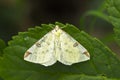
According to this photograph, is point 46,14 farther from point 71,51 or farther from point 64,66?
point 64,66

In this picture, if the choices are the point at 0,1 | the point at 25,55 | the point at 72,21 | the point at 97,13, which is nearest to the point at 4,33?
the point at 0,1

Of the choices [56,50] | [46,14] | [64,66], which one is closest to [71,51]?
[56,50]

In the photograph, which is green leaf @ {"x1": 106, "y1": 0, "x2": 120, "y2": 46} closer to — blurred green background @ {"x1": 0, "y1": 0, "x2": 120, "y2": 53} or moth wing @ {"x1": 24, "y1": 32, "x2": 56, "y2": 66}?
moth wing @ {"x1": 24, "y1": 32, "x2": 56, "y2": 66}

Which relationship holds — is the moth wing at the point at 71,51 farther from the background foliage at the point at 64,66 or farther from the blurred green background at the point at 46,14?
the blurred green background at the point at 46,14

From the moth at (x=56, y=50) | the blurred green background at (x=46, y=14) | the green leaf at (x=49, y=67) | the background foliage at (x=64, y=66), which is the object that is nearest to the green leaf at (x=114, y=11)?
the background foliage at (x=64, y=66)

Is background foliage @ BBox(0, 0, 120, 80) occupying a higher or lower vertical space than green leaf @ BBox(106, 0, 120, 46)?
lower

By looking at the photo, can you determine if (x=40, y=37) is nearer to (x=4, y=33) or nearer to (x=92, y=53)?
(x=92, y=53)

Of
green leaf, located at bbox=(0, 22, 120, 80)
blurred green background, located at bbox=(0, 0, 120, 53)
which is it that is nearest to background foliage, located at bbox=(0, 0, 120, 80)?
green leaf, located at bbox=(0, 22, 120, 80)
